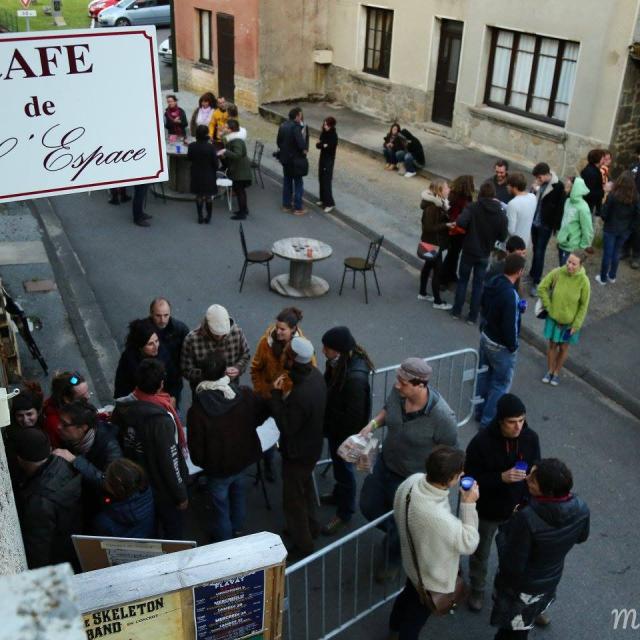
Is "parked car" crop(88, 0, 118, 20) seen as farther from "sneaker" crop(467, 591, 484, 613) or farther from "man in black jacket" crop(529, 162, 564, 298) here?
"sneaker" crop(467, 591, 484, 613)

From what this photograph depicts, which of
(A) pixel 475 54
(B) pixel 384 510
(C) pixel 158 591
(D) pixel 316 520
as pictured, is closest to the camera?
(C) pixel 158 591

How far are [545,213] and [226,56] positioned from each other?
42.1 feet

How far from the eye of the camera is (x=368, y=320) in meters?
10.0

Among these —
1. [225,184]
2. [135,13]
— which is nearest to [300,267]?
[225,184]

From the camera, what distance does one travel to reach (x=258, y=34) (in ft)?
62.2

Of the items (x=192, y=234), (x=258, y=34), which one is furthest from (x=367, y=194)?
(x=258, y=34)

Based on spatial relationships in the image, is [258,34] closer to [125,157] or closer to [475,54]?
[475,54]

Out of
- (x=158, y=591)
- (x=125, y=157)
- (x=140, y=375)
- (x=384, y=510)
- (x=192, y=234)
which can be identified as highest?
(x=125, y=157)

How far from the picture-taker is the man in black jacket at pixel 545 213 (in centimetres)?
1045

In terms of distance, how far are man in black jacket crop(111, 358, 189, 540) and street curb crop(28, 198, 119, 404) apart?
116 inches

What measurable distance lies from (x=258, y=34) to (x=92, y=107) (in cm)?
1648

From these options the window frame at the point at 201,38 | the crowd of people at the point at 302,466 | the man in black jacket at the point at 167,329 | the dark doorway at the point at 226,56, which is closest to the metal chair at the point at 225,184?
the man in black jacket at the point at 167,329

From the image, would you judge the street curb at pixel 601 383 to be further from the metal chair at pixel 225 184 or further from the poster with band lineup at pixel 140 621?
the poster with band lineup at pixel 140 621

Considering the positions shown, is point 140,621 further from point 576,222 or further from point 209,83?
point 209,83
